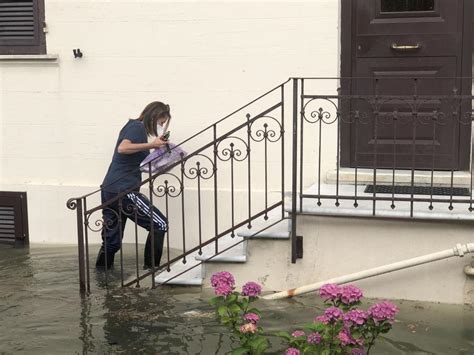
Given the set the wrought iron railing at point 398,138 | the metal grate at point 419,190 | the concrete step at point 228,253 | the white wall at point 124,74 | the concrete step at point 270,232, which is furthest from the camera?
the white wall at point 124,74

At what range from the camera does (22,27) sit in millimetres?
6633

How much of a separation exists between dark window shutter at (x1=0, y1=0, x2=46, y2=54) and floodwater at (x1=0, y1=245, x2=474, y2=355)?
2433mm

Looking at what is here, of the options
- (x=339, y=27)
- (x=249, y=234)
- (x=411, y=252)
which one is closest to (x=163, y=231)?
(x=249, y=234)

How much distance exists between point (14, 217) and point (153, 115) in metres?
2.11

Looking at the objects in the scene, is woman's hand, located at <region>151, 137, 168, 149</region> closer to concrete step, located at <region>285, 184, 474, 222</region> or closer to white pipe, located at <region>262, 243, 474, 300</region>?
concrete step, located at <region>285, 184, 474, 222</region>

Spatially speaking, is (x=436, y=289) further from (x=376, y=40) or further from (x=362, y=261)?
(x=376, y=40)

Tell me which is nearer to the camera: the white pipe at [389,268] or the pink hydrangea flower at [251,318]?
the pink hydrangea flower at [251,318]

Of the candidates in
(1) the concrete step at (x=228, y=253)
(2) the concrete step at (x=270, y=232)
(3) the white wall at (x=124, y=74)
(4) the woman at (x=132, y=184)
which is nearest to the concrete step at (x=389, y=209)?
(2) the concrete step at (x=270, y=232)

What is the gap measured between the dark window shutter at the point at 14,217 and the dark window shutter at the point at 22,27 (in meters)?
1.48

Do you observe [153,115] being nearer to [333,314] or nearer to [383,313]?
[333,314]

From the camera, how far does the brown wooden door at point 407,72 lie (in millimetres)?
5789

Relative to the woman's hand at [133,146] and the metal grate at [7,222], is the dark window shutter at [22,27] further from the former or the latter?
the woman's hand at [133,146]

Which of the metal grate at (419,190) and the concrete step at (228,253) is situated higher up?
the metal grate at (419,190)

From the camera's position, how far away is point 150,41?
6.30 m
